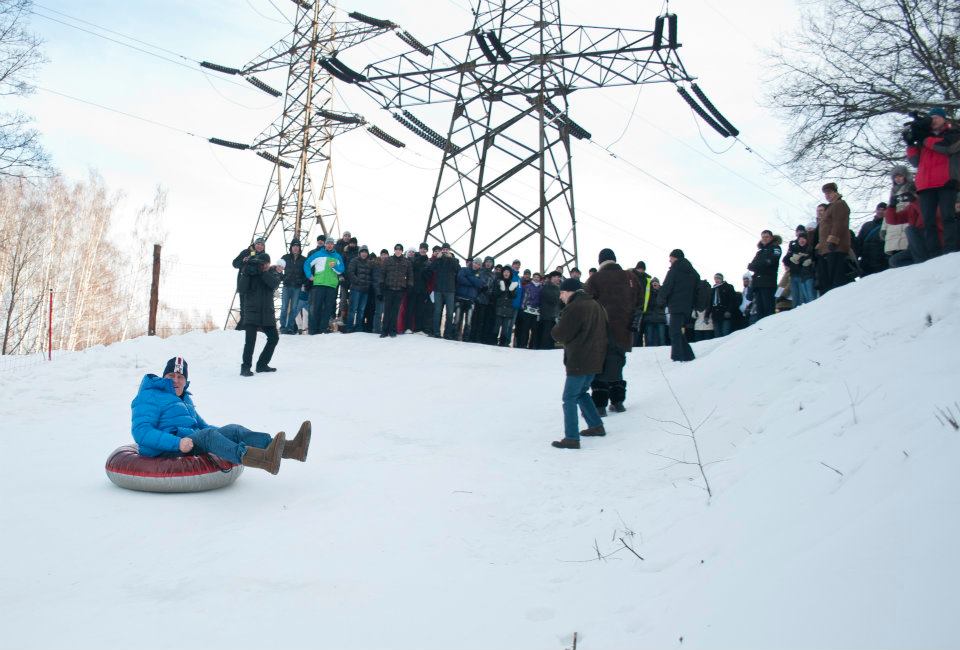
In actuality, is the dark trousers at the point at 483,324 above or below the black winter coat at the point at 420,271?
below

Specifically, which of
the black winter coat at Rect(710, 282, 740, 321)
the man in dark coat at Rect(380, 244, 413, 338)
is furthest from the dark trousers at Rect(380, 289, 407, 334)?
the black winter coat at Rect(710, 282, 740, 321)

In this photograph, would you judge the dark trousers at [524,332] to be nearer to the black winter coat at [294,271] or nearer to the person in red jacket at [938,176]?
the black winter coat at [294,271]

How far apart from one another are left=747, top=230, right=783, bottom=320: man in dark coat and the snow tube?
9.63m

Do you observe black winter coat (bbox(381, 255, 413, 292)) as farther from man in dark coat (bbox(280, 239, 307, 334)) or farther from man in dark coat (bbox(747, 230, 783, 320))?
man in dark coat (bbox(747, 230, 783, 320))

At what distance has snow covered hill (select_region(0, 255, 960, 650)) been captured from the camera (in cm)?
288

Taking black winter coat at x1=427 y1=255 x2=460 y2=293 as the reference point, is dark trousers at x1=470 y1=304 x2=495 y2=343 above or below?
below

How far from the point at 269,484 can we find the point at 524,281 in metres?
9.13

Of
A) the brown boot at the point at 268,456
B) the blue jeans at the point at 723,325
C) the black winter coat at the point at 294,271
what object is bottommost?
the brown boot at the point at 268,456

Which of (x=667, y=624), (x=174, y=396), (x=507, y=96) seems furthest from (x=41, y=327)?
(x=667, y=624)

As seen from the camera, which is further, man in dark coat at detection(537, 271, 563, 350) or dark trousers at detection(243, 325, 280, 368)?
man in dark coat at detection(537, 271, 563, 350)

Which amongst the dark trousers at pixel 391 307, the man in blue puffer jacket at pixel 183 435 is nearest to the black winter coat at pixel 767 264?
the dark trousers at pixel 391 307

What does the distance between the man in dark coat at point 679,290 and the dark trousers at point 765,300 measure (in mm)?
2496

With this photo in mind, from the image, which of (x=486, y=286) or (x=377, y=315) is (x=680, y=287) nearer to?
(x=486, y=286)

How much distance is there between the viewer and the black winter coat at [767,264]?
11.6 metres
